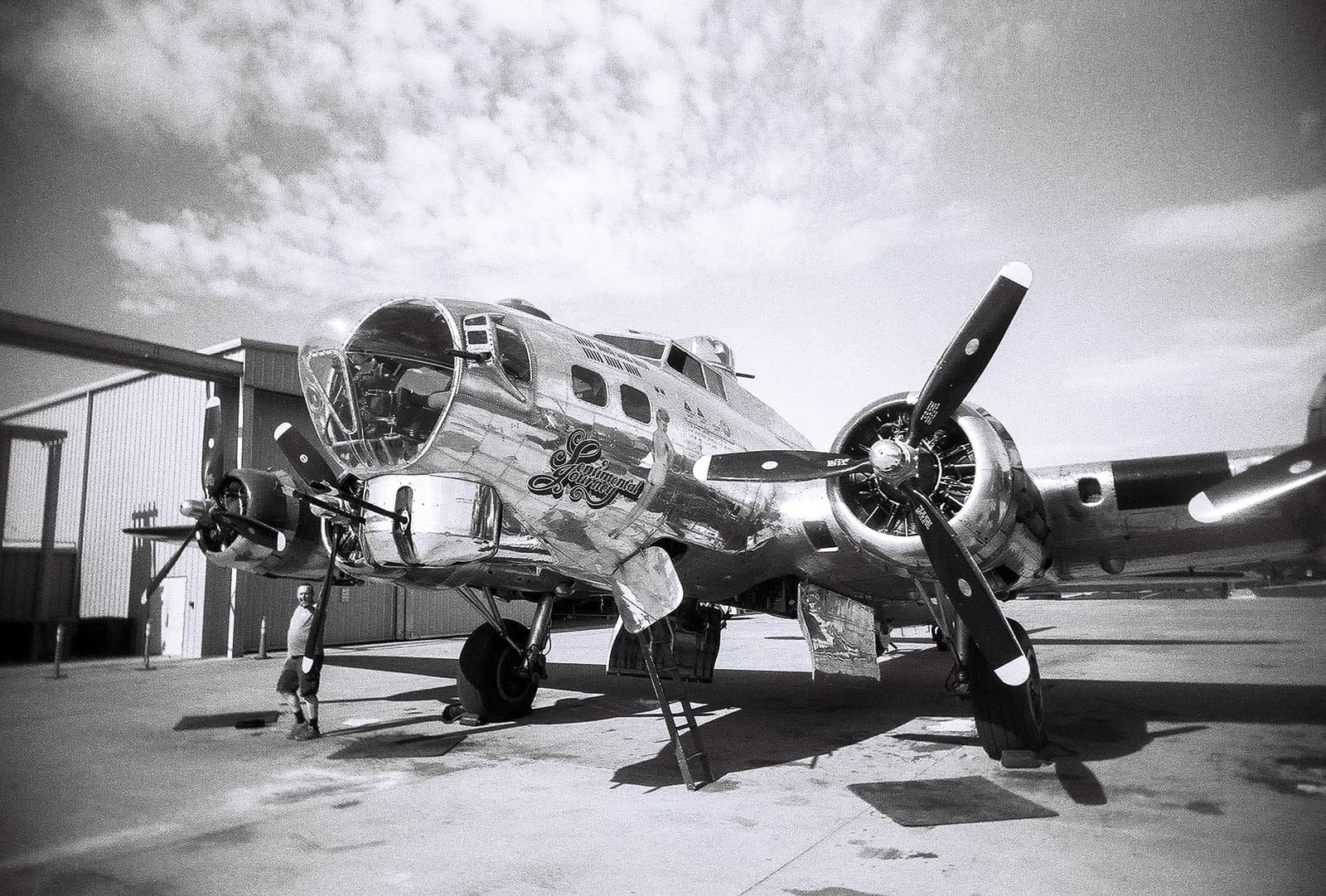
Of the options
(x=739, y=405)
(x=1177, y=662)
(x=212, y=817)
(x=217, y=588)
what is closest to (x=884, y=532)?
(x=739, y=405)

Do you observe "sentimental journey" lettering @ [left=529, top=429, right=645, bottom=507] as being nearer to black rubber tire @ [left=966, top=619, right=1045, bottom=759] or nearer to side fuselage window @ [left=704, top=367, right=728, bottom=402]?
side fuselage window @ [left=704, top=367, right=728, bottom=402]

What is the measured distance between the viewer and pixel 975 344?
6.44m

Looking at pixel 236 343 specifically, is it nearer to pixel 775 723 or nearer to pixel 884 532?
pixel 775 723

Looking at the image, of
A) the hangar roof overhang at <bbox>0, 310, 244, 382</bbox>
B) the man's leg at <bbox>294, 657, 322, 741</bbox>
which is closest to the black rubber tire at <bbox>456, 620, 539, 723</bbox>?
the man's leg at <bbox>294, 657, 322, 741</bbox>

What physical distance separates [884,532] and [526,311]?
3.75 meters

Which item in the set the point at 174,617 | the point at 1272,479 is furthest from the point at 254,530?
the point at 174,617

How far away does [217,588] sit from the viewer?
2028 cm

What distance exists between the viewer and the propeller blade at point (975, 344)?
21.0 feet

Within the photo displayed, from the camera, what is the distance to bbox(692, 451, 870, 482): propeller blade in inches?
253

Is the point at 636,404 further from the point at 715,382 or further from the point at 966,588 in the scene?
the point at 966,588

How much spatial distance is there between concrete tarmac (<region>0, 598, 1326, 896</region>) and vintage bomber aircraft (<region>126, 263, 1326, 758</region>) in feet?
3.27

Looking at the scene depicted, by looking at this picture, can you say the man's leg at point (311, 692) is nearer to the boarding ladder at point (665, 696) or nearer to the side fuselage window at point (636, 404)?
the boarding ladder at point (665, 696)

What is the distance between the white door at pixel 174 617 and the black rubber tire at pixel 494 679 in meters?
14.5

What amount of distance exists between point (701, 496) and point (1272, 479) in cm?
429
